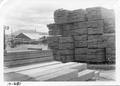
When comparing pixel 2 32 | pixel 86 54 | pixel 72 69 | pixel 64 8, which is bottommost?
pixel 72 69

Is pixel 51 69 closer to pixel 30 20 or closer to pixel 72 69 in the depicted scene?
pixel 72 69

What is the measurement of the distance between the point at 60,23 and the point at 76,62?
48 centimetres

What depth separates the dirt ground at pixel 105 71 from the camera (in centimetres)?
204

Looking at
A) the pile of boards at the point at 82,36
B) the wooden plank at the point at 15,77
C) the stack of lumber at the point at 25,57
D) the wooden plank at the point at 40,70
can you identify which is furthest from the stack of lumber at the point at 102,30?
the wooden plank at the point at 15,77

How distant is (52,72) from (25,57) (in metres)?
0.34

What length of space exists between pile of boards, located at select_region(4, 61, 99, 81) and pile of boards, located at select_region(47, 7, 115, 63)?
0.11m

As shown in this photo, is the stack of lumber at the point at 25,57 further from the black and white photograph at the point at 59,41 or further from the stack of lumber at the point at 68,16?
the stack of lumber at the point at 68,16

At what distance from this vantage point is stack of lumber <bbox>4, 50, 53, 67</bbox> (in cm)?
199

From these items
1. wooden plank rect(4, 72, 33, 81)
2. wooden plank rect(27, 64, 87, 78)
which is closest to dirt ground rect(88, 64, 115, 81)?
wooden plank rect(27, 64, 87, 78)

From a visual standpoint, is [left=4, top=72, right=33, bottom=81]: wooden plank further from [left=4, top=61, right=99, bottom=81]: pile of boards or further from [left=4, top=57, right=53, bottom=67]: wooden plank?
[left=4, top=57, right=53, bottom=67]: wooden plank

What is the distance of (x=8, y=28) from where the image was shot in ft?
6.54

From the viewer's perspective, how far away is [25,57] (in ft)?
6.69

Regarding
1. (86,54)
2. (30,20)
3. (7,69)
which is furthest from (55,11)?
(7,69)

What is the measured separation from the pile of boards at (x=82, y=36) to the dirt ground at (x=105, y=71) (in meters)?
0.06
